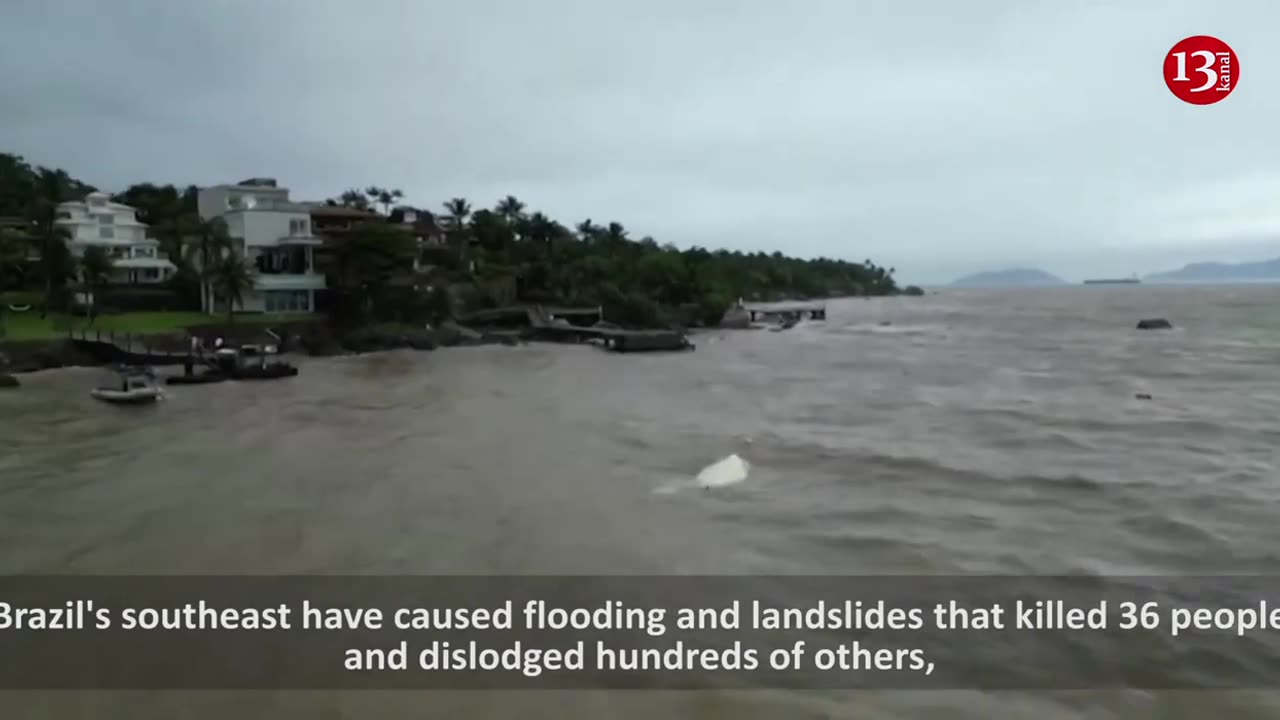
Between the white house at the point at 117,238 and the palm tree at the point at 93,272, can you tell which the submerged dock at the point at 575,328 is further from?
the palm tree at the point at 93,272

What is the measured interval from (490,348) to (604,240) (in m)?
39.5

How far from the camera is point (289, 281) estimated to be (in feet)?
156

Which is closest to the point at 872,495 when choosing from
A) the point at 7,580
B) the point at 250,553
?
the point at 250,553

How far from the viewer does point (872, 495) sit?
49.7 ft

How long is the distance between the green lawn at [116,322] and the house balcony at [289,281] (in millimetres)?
1656

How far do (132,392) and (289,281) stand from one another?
22907 mm

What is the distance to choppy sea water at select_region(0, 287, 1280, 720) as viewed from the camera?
7988mm

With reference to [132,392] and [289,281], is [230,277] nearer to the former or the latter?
[289,281]

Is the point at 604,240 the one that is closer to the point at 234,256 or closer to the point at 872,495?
the point at 234,256

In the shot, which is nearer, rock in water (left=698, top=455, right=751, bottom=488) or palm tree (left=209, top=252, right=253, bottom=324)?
rock in water (left=698, top=455, right=751, bottom=488)

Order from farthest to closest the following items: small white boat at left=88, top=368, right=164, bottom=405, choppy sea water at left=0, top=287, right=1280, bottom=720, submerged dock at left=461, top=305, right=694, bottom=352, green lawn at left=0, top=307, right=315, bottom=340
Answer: submerged dock at left=461, top=305, right=694, bottom=352
green lawn at left=0, top=307, right=315, bottom=340
small white boat at left=88, top=368, right=164, bottom=405
choppy sea water at left=0, top=287, right=1280, bottom=720

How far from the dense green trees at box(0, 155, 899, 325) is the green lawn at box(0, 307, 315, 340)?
2.09m
